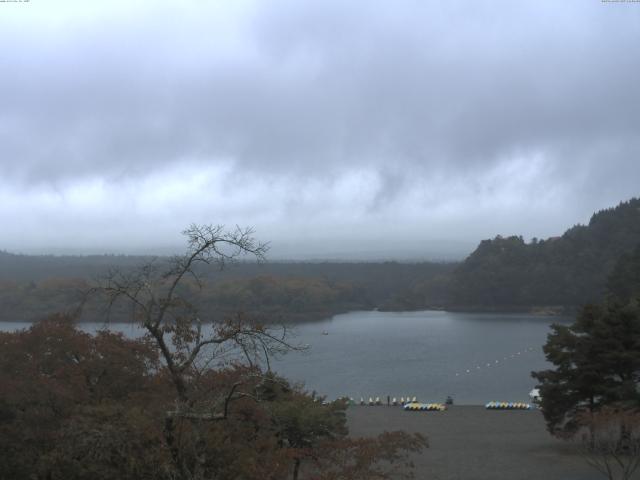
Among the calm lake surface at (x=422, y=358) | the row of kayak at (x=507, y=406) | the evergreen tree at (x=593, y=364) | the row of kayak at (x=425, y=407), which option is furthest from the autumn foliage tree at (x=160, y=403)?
the row of kayak at (x=507, y=406)

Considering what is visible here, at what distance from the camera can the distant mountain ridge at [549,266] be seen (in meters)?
60.2

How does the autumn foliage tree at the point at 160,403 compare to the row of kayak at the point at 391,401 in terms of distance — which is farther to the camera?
the row of kayak at the point at 391,401

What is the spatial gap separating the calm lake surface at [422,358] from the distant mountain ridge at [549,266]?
6680mm

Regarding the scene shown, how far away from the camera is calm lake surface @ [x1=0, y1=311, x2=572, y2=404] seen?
25422 mm

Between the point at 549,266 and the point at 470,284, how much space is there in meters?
7.58

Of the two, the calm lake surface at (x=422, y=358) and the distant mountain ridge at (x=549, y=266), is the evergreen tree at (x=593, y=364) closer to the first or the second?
the calm lake surface at (x=422, y=358)

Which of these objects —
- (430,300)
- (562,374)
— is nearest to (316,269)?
(430,300)

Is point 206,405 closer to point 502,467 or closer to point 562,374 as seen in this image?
point 502,467

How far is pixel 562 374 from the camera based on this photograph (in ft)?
43.0

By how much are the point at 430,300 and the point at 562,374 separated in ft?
197

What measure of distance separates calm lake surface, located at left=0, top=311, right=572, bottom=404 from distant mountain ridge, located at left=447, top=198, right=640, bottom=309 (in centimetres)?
668

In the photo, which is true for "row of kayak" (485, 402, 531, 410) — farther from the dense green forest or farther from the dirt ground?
the dense green forest

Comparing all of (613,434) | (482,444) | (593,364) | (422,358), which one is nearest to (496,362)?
(422,358)

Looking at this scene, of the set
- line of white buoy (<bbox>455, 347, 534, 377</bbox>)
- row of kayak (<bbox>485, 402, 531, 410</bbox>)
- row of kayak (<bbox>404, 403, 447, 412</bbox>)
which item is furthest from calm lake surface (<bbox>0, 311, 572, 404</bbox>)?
row of kayak (<bbox>404, 403, 447, 412</bbox>)
